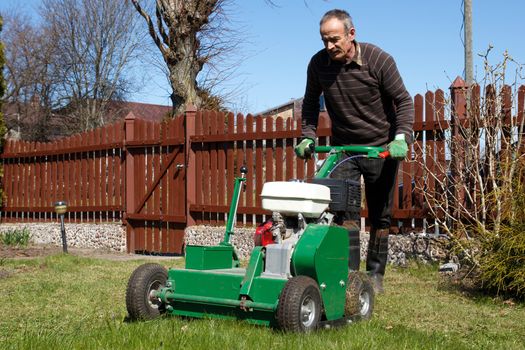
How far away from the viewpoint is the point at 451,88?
7824 millimetres

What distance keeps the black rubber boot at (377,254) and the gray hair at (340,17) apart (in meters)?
1.63

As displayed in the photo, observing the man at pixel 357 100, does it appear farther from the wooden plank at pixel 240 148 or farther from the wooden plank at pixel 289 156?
the wooden plank at pixel 240 148

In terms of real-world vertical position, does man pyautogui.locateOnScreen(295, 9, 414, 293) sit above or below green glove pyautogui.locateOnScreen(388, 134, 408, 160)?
above

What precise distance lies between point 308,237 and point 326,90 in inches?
56.4

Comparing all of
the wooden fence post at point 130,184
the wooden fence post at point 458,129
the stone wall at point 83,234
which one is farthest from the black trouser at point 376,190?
the stone wall at point 83,234

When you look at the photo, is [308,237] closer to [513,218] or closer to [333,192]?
[333,192]

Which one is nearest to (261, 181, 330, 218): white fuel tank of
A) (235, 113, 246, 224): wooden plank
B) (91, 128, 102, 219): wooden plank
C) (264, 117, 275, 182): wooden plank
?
(264, 117, 275, 182): wooden plank

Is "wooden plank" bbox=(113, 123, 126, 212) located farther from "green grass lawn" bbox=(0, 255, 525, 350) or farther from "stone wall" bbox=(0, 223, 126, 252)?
"green grass lawn" bbox=(0, 255, 525, 350)

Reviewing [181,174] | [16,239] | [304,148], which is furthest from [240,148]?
[304,148]

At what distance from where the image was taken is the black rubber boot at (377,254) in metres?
5.57

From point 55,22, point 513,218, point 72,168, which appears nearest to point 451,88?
point 513,218

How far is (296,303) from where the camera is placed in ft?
12.3

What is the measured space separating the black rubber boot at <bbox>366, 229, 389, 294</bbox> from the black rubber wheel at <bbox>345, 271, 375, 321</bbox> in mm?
1007

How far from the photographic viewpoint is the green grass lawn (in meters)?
3.62
